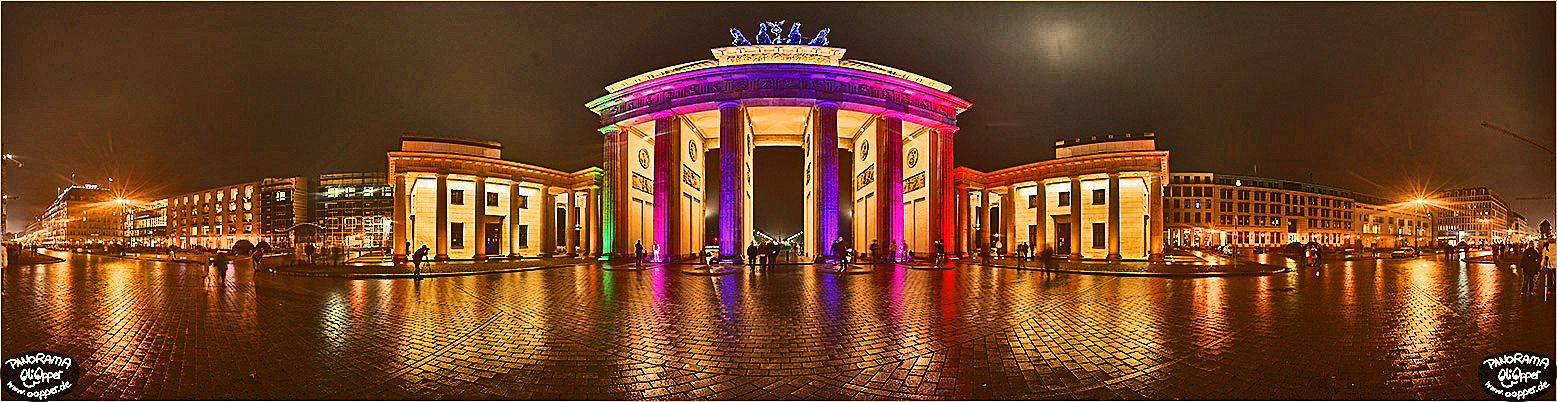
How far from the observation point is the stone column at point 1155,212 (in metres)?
34.7

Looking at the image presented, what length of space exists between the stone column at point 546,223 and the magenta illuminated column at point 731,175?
1667cm

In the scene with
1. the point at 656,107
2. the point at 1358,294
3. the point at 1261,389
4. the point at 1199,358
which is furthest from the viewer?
the point at 656,107

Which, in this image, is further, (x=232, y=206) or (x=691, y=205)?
(x=232, y=206)

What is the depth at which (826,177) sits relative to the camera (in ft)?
102

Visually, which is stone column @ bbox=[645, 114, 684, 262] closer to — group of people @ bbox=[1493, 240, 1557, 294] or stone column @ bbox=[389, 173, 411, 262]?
stone column @ bbox=[389, 173, 411, 262]

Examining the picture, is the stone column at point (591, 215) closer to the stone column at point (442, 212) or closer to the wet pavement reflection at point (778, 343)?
the stone column at point (442, 212)

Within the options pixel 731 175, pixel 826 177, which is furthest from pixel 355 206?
pixel 826 177

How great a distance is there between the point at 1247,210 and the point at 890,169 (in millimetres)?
66995

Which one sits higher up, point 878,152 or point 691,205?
point 878,152

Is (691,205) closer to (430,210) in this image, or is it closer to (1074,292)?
(430,210)

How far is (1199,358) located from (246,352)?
9951 millimetres

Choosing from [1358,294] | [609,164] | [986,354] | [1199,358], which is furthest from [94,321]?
[609,164]

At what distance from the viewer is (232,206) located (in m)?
75.2

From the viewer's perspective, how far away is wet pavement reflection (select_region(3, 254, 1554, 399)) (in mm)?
5070
